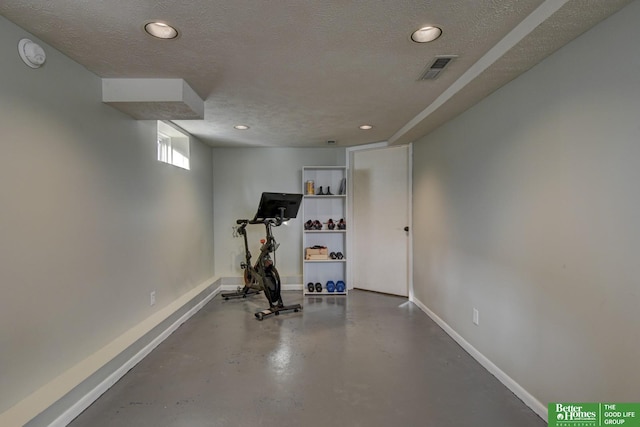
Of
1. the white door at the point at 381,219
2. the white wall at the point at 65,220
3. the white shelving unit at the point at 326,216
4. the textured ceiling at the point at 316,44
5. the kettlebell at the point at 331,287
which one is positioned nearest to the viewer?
the textured ceiling at the point at 316,44

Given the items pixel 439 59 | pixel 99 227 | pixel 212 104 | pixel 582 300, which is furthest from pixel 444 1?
pixel 99 227

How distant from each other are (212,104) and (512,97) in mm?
2560

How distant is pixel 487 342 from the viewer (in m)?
2.53

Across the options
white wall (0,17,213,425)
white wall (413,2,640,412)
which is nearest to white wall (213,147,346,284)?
white wall (0,17,213,425)

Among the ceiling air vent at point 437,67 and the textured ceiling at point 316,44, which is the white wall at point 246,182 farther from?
the ceiling air vent at point 437,67

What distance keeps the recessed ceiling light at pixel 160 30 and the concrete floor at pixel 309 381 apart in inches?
91.8

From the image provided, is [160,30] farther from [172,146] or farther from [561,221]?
[561,221]

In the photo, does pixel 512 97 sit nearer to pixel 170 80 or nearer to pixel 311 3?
pixel 311 3

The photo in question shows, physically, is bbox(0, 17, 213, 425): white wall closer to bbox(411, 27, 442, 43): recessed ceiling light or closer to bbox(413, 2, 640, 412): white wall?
bbox(411, 27, 442, 43): recessed ceiling light

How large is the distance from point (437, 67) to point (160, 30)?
5.94 feet

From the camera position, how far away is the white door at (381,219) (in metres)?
4.57

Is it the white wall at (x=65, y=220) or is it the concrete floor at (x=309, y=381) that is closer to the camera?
the white wall at (x=65, y=220)

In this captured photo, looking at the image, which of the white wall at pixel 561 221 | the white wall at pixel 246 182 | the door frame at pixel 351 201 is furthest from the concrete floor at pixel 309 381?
the white wall at pixel 246 182

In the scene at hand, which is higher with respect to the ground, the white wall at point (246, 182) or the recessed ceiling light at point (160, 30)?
the recessed ceiling light at point (160, 30)
